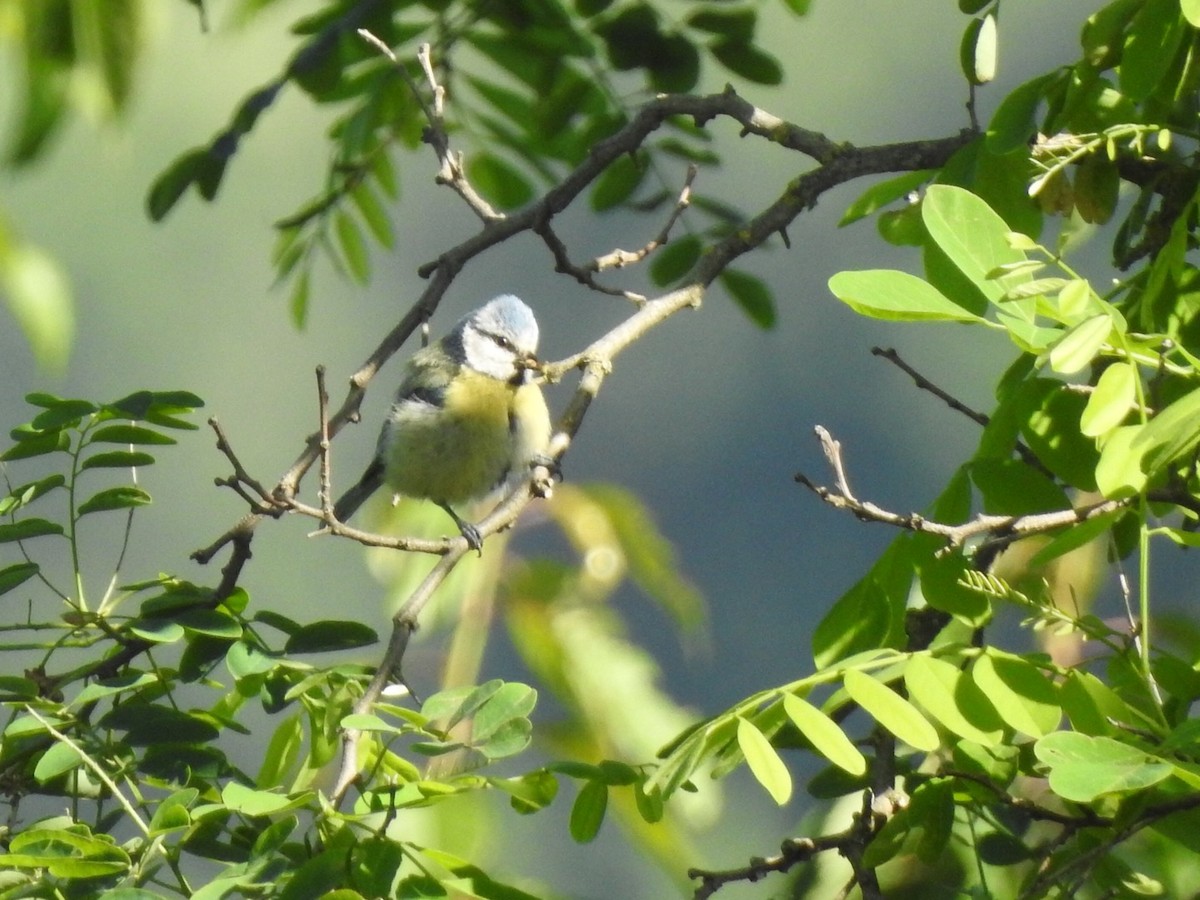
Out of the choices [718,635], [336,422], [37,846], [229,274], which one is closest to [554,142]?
[336,422]

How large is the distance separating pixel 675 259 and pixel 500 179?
1.09 feet

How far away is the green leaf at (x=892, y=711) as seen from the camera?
765mm

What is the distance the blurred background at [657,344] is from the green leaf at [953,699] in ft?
14.8

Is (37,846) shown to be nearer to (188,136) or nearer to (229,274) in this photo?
(188,136)

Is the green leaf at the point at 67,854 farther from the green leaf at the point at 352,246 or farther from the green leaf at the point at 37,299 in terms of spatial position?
the green leaf at the point at 352,246

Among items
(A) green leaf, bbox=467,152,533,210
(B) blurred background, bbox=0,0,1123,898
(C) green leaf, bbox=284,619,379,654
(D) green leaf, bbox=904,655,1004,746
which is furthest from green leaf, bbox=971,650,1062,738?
(B) blurred background, bbox=0,0,1123,898

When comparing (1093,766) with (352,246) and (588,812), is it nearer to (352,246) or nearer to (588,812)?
(588,812)

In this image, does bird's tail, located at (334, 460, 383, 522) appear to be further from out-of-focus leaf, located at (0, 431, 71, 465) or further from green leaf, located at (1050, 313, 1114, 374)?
green leaf, located at (1050, 313, 1114, 374)

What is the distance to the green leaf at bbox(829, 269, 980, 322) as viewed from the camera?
84cm

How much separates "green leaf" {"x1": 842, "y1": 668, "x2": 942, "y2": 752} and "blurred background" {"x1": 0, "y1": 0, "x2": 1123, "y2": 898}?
4.53 meters

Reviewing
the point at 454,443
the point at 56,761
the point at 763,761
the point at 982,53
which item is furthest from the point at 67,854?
the point at 454,443

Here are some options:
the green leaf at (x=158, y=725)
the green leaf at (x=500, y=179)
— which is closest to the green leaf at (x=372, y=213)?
the green leaf at (x=500, y=179)

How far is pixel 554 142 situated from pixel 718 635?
420 centimetres

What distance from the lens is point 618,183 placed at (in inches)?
74.0
